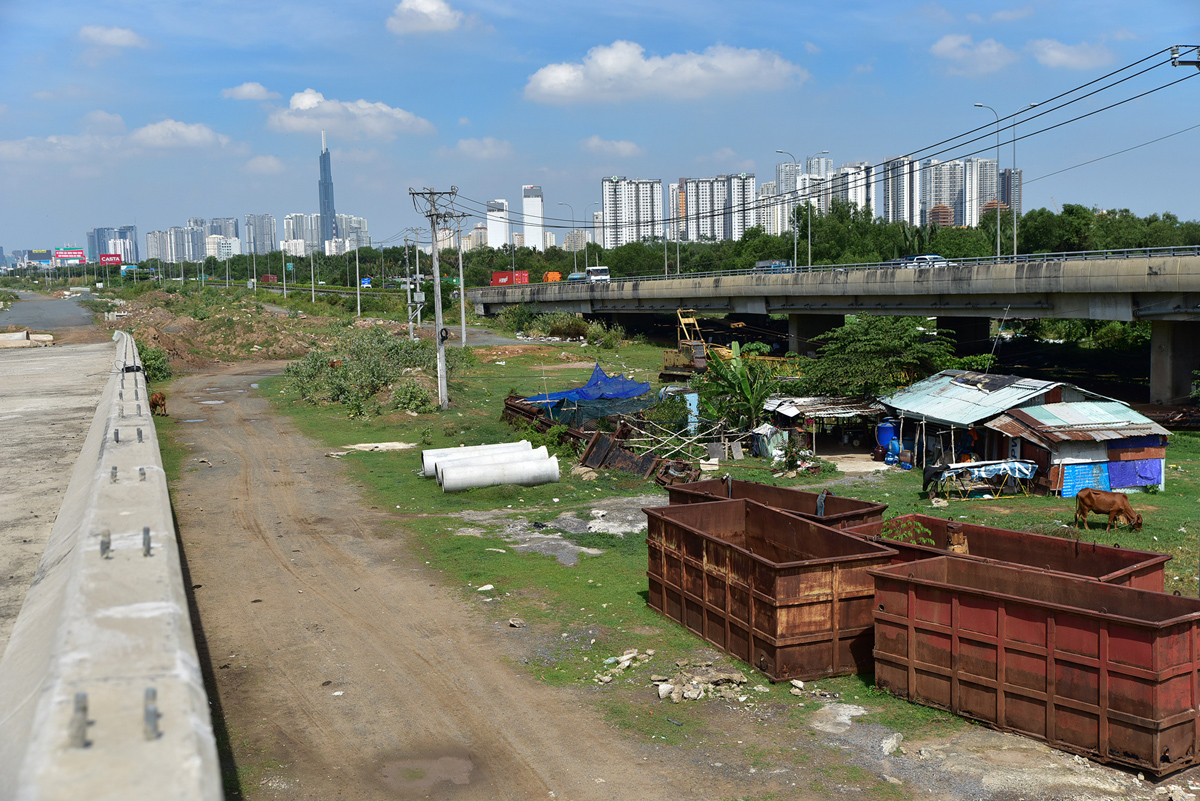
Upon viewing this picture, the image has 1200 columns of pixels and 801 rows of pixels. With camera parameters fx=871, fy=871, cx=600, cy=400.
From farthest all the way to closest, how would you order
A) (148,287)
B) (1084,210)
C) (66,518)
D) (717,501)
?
(148,287), (1084,210), (717,501), (66,518)

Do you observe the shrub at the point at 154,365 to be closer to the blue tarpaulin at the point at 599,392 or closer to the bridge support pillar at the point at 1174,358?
the blue tarpaulin at the point at 599,392

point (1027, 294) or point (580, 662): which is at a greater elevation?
point (1027, 294)

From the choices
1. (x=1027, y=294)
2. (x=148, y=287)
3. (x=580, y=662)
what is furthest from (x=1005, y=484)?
(x=148, y=287)

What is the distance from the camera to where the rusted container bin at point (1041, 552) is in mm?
9203

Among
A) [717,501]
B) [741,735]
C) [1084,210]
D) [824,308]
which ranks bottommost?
[741,735]

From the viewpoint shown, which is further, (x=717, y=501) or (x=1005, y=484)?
(x=1005, y=484)

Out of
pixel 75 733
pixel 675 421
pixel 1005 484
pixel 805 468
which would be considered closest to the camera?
pixel 75 733

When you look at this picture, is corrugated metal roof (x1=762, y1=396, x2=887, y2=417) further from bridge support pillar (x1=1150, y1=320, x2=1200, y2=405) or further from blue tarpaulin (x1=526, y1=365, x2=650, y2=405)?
bridge support pillar (x1=1150, y1=320, x2=1200, y2=405)

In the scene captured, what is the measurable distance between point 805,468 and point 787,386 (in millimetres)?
6271

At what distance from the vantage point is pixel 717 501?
12.7 meters

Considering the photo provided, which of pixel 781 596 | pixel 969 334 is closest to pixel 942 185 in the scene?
pixel 969 334

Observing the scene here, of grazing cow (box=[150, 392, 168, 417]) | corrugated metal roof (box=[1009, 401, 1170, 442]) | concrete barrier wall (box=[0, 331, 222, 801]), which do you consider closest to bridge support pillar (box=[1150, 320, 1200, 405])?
corrugated metal roof (box=[1009, 401, 1170, 442])

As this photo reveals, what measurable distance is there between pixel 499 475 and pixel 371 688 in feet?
32.6

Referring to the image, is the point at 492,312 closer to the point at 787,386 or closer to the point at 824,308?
the point at 824,308
